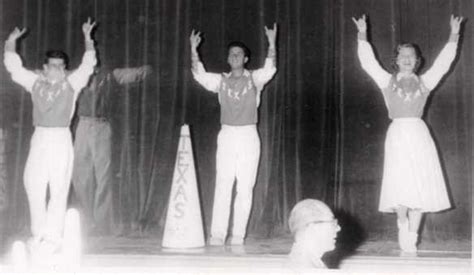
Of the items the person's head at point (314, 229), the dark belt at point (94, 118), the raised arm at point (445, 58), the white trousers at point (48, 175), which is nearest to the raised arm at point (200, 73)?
the white trousers at point (48, 175)

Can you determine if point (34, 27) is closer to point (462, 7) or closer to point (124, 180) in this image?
point (124, 180)

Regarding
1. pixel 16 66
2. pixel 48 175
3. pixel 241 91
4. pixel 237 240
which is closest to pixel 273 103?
pixel 241 91

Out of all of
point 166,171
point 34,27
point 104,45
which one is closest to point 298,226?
point 166,171

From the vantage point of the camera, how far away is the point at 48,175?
5.23 meters

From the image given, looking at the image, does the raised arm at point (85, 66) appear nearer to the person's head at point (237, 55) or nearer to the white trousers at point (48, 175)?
the white trousers at point (48, 175)

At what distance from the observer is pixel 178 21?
6.30 m

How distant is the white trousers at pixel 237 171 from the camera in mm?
5379

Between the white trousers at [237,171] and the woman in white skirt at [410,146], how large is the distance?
3.34ft

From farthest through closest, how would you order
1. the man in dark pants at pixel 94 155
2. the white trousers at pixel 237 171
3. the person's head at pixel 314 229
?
the man in dark pants at pixel 94 155 < the white trousers at pixel 237 171 < the person's head at pixel 314 229

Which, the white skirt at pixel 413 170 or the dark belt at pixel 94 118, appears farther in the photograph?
the dark belt at pixel 94 118

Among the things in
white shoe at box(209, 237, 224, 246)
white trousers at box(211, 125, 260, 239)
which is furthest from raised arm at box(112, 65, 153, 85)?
white shoe at box(209, 237, 224, 246)

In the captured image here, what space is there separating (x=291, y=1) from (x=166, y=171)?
190 cm

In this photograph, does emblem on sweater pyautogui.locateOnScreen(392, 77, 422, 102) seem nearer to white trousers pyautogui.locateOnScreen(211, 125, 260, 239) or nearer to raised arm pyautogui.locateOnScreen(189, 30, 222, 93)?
white trousers pyautogui.locateOnScreen(211, 125, 260, 239)

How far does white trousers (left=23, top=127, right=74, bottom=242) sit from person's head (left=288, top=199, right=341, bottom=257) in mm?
2941
